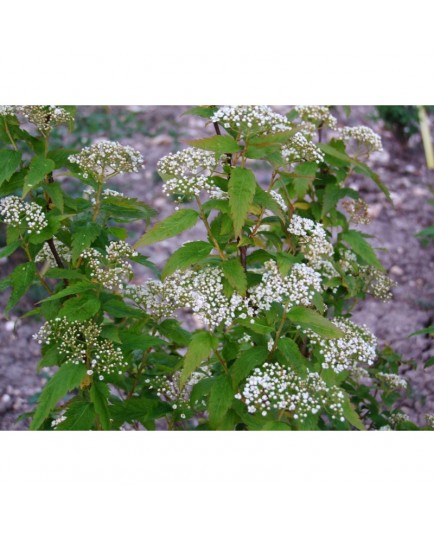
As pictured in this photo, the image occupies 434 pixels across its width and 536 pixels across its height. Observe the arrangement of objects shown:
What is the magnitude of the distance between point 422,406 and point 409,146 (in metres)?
2.79

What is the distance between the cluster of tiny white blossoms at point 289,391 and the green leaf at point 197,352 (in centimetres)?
13

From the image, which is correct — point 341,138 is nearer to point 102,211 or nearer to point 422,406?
point 102,211

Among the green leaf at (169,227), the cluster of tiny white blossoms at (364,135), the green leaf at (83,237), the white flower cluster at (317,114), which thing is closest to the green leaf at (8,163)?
the green leaf at (83,237)

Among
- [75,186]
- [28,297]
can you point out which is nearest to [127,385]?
[28,297]

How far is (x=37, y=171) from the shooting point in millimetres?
1860

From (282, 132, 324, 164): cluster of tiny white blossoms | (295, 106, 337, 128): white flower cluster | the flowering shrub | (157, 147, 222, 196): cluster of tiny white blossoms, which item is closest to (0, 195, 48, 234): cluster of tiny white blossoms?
the flowering shrub

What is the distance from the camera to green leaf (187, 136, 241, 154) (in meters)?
1.62

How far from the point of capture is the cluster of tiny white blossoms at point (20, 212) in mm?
1876

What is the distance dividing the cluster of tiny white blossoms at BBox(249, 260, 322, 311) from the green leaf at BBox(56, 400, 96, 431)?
0.56 m

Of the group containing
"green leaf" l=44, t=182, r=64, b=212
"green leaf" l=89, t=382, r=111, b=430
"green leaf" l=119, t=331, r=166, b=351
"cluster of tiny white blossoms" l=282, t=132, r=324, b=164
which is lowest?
"green leaf" l=89, t=382, r=111, b=430

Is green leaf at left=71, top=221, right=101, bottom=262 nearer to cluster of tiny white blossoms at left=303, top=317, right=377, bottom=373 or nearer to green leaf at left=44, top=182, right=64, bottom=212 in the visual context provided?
green leaf at left=44, top=182, right=64, bottom=212

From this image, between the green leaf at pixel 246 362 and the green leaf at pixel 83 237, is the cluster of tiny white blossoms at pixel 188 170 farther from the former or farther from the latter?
the green leaf at pixel 246 362

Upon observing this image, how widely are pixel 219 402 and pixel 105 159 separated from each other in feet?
2.54
